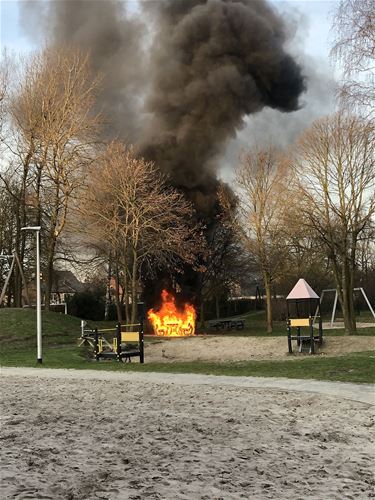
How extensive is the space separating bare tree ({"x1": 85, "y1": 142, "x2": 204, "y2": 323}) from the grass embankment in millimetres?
3948

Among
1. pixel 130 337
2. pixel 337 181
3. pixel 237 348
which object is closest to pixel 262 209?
pixel 337 181

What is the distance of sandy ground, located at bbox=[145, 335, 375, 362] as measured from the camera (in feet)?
60.6

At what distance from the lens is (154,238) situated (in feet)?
90.9

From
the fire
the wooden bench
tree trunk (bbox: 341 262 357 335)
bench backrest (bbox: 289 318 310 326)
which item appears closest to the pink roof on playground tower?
the wooden bench

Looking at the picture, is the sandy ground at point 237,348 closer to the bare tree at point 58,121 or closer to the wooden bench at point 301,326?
the wooden bench at point 301,326

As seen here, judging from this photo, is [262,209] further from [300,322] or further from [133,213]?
[300,322]

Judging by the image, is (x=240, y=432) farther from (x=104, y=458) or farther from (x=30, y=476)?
(x=30, y=476)

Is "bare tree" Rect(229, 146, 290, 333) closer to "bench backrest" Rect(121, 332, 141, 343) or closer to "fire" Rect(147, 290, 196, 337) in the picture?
"fire" Rect(147, 290, 196, 337)

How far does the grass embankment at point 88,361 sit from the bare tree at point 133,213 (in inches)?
155

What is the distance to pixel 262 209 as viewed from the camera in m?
29.7

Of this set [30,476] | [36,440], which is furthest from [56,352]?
[30,476]

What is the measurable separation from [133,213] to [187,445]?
21300 mm

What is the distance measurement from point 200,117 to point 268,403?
22.5m

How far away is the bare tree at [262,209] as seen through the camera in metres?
29.4
